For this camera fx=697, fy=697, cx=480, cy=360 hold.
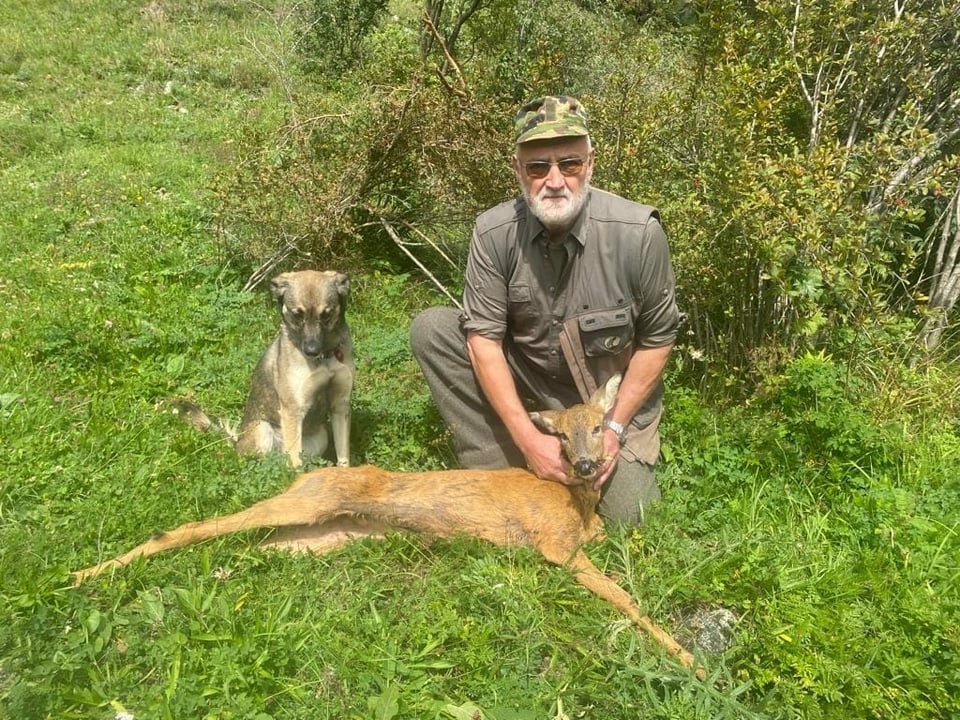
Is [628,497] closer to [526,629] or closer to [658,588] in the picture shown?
[658,588]

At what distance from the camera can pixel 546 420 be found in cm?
432

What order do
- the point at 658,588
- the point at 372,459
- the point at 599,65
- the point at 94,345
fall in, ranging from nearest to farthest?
the point at 658,588 → the point at 372,459 → the point at 94,345 → the point at 599,65

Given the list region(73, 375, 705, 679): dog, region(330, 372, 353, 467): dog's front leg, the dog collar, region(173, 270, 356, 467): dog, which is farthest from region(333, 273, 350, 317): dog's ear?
region(73, 375, 705, 679): dog

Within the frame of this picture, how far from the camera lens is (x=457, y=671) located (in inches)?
127

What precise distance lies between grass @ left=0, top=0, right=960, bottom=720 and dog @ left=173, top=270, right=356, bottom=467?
222 mm

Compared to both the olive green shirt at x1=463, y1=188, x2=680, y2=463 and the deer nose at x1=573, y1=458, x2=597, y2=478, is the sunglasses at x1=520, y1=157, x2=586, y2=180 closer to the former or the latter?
the olive green shirt at x1=463, y1=188, x2=680, y2=463

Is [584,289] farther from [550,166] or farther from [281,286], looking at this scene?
[281,286]

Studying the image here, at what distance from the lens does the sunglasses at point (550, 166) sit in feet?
13.4

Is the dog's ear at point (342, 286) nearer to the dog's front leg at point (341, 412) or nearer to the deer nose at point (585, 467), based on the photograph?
the dog's front leg at point (341, 412)

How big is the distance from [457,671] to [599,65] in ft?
25.5

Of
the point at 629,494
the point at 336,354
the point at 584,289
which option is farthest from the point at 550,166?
the point at 629,494

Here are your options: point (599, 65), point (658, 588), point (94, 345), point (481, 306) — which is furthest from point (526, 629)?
point (599, 65)

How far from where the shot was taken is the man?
13.6 ft

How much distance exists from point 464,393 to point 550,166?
1654 millimetres
